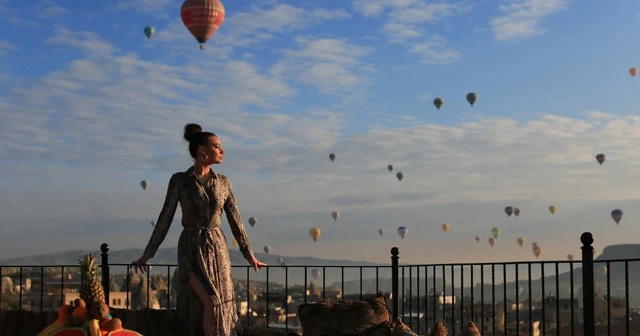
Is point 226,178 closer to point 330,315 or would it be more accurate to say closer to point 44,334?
point 330,315

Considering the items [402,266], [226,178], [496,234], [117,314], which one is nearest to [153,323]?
[117,314]

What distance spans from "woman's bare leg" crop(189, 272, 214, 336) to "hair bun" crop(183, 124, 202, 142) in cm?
115

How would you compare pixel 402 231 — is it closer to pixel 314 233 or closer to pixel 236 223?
pixel 314 233

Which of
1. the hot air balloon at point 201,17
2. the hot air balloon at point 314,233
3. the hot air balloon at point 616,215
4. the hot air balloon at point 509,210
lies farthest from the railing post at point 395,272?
the hot air balloon at point 509,210

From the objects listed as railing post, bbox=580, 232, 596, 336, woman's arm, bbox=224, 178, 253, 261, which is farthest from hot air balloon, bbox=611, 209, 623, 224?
woman's arm, bbox=224, 178, 253, 261

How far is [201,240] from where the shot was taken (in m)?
6.96

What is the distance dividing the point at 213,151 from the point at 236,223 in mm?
727

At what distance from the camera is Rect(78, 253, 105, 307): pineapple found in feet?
16.9

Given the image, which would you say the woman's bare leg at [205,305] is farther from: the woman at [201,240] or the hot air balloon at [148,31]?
the hot air balloon at [148,31]

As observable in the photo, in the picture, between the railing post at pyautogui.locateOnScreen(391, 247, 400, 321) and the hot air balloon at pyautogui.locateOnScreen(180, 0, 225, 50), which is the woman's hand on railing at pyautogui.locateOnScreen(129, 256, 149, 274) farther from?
the hot air balloon at pyautogui.locateOnScreen(180, 0, 225, 50)

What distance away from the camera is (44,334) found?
5121 millimetres

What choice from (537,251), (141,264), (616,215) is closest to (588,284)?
(141,264)

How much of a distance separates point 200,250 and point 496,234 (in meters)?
82.4

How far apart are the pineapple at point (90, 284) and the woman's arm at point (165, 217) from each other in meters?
1.80
